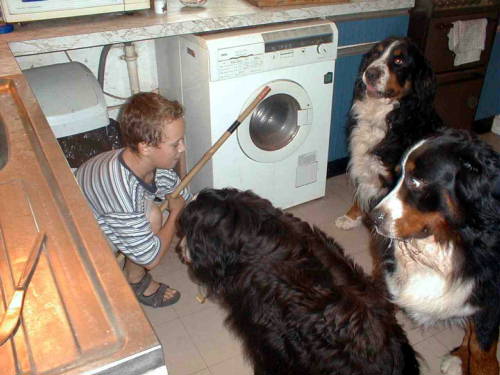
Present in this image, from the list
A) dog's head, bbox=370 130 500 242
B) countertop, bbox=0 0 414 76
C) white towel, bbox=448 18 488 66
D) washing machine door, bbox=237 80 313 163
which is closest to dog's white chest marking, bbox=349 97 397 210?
washing machine door, bbox=237 80 313 163

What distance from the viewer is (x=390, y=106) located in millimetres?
2088

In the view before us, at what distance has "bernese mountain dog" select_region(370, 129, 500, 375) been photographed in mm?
1241

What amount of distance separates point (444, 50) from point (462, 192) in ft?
5.73

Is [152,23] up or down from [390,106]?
up

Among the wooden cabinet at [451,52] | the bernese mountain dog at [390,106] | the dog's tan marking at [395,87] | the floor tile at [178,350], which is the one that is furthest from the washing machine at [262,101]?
the floor tile at [178,350]

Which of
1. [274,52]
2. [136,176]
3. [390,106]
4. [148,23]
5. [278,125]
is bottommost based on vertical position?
[278,125]

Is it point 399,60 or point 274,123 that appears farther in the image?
point 274,123

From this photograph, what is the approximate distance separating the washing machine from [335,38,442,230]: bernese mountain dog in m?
0.27

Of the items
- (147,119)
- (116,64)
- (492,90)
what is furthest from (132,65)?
(492,90)

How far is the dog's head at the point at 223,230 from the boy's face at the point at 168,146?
0.43 meters

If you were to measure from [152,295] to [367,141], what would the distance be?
1243mm

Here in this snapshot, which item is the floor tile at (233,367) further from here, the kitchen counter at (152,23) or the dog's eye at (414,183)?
the kitchen counter at (152,23)

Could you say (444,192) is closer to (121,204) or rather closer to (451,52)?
(121,204)

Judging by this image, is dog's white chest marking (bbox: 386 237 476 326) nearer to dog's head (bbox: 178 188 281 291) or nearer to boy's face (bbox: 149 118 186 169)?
dog's head (bbox: 178 188 281 291)
